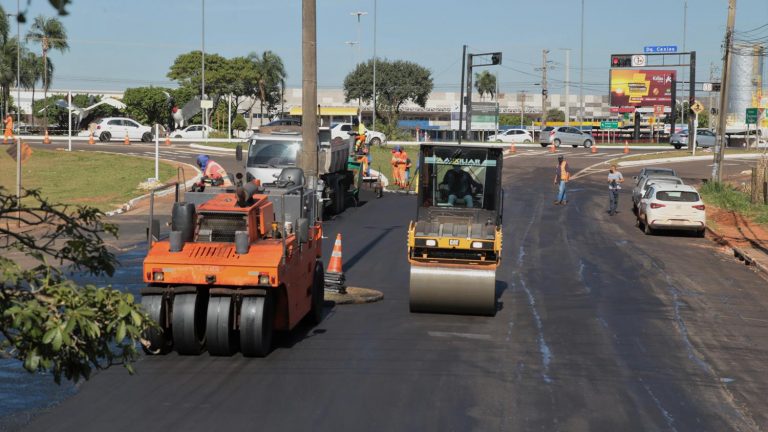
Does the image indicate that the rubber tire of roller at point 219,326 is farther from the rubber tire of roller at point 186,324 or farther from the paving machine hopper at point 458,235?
the paving machine hopper at point 458,235

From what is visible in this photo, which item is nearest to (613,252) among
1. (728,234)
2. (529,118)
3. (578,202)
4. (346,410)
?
(728,234)

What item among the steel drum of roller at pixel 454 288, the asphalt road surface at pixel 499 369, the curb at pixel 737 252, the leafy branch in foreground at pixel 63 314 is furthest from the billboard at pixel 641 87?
the leafy branch in foreground at pixel 63 314

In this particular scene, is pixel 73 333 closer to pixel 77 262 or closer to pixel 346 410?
pixel 77 262

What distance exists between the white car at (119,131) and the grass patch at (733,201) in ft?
125

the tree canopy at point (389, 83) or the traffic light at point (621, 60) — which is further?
the tree canopy at point (389, 83)

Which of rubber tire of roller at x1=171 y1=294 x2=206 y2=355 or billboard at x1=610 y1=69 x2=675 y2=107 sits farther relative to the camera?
billboard at x1=610 y1=69 x2=675 y2=107

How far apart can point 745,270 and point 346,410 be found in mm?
16191

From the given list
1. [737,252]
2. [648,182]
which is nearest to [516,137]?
[648,182]

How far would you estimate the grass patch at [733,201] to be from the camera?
35750mm

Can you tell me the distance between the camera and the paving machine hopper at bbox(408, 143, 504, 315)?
15.6m

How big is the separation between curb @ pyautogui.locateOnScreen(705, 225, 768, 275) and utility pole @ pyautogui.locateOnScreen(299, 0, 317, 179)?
1180cm

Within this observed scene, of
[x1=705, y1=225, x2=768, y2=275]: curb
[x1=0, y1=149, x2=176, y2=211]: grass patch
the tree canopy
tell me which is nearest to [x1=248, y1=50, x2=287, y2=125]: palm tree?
the tree canopy

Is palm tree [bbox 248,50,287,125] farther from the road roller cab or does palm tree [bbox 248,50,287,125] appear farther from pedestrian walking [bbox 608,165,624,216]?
the road roller cab

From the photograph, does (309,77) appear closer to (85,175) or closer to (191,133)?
(85,175)
